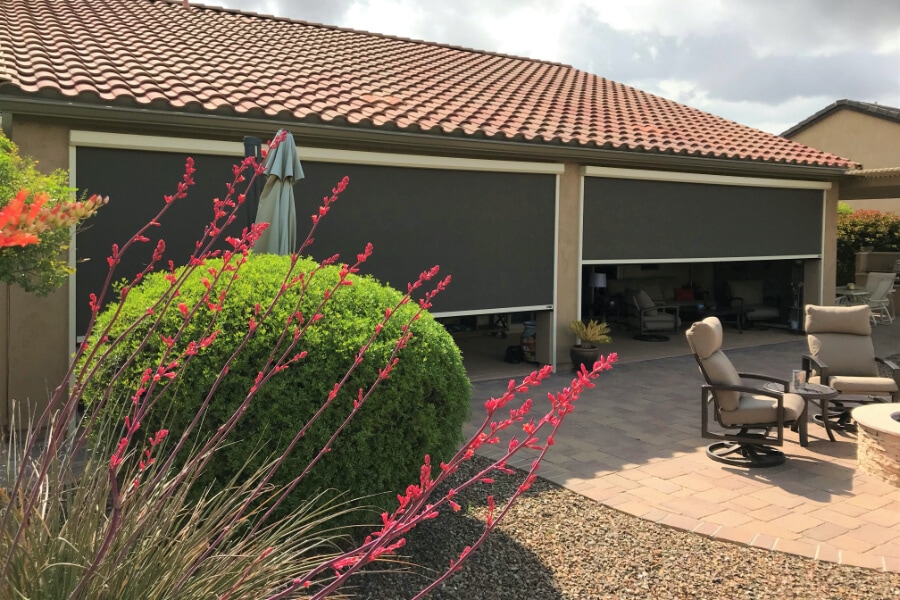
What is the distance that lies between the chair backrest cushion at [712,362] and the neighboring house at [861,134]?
1967cm

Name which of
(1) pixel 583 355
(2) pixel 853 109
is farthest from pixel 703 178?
(2) pixel 853 109

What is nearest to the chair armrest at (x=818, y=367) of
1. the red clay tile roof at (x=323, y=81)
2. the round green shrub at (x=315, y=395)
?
the red clay tile roof at (x=323, y=81)

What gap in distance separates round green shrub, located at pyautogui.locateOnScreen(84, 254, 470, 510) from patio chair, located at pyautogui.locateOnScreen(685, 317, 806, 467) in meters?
3.02

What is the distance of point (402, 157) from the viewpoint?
9.26 meters

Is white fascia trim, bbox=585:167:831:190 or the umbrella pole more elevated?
white fascia trim, bbox=585:167:831:190

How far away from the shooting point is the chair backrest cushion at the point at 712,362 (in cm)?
638

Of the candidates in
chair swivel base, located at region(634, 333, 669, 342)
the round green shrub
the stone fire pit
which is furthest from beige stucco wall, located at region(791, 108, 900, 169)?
the round green shrub

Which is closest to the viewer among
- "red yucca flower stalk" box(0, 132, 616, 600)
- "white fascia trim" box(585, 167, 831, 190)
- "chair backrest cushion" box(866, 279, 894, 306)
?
"red yucca flower stalk" box(0, 132, 616, 600)

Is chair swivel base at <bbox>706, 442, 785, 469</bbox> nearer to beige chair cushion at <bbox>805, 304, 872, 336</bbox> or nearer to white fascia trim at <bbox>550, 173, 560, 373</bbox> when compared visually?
beige chair cushion at <bbox>805, 304, 872, 336</bbox>

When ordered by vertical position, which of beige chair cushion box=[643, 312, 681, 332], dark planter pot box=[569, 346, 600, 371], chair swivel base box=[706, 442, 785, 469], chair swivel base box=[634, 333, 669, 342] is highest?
beige chair cushion box=[643, 312, 681, 332]

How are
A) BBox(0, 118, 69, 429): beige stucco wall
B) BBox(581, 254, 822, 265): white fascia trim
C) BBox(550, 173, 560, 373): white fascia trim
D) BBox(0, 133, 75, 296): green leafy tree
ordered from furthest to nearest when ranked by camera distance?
1. BBox(581, 254, 822, 265): white fascia trim
2. BBox(550, 173, 560, 373): white fascia trim
3. BBox(0, 118, 69, 429): beige stucco wall
4. BBox(0, 133, 75, 296): green leafy tree

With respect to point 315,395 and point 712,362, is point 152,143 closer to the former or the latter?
point 315,395

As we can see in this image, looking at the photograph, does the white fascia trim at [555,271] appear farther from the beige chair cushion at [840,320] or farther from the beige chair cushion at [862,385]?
the beige chair cushion at [862,385]

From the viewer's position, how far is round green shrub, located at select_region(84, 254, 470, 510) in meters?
3.89
